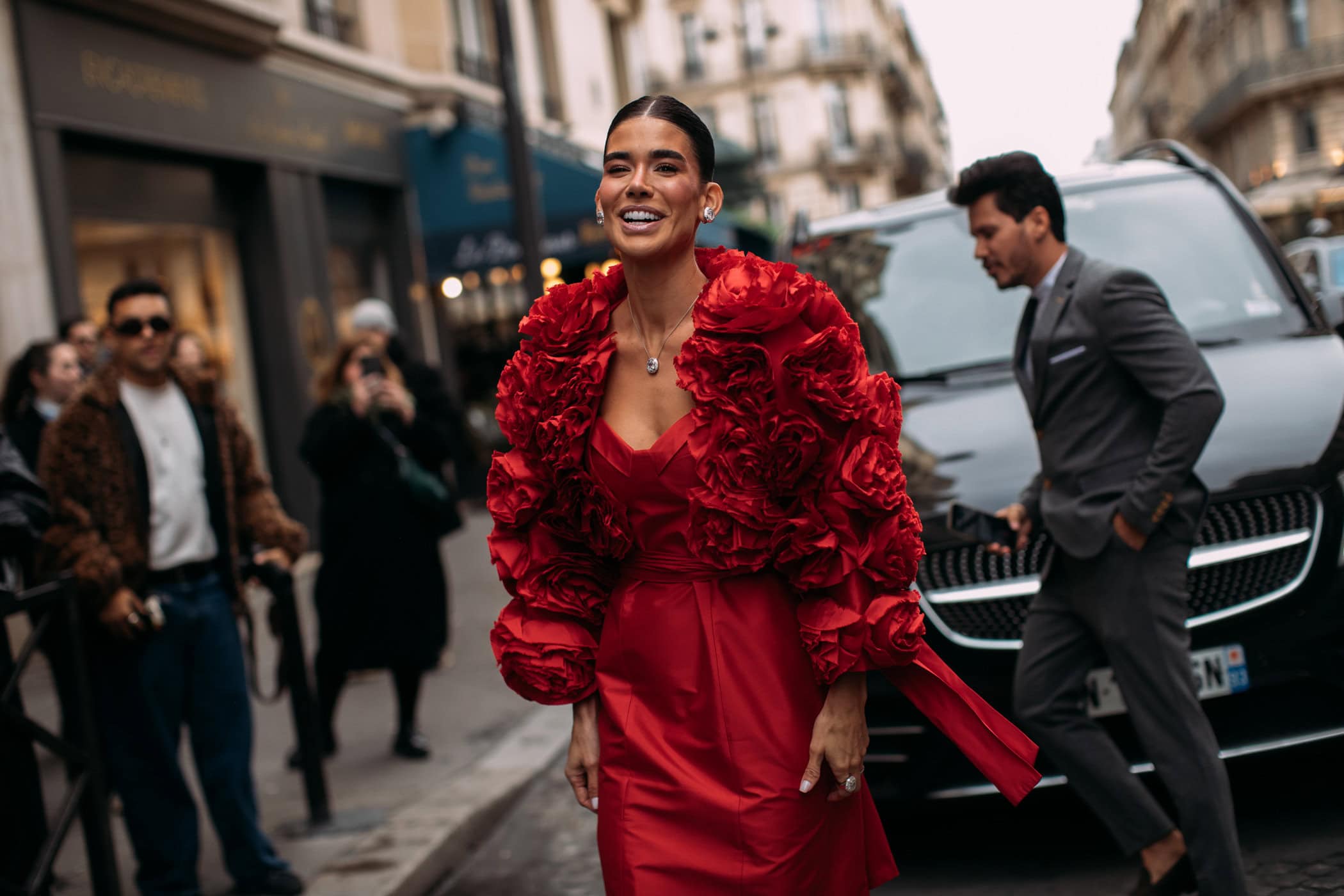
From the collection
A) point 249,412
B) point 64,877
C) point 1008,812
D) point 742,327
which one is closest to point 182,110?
point 249,412

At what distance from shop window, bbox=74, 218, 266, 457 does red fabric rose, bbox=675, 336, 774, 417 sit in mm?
8417

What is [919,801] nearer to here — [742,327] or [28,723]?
[742,327]

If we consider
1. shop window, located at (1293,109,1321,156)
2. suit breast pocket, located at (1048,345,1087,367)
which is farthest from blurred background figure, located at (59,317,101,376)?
shop window, located at (1293,109,1321,156)

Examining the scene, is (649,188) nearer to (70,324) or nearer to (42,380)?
(42,380)

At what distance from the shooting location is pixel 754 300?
2471 millimetres

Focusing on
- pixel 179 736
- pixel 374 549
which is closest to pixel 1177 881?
pixel 179 736

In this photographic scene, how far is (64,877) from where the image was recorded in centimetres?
514

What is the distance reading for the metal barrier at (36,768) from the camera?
388 centimetres

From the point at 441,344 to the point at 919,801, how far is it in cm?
1305

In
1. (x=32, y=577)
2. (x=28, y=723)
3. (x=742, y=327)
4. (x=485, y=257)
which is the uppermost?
(x=485, y=257)

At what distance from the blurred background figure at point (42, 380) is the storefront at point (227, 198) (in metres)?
2.98

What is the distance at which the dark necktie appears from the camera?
3.70 metres

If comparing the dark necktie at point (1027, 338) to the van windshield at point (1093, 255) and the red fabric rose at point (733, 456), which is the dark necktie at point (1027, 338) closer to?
the van windshield at point (1093, 255)

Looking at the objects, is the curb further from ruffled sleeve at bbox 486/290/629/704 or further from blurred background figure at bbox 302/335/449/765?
ruffled sleeve at bbox 486/290/629/704
